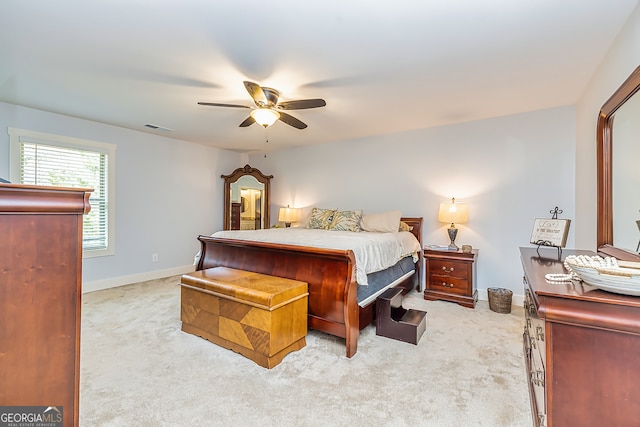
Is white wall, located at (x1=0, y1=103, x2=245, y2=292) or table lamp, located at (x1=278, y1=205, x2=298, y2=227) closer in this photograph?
white wall, located at (x1=0, y1=103, x2=245, y2=292)

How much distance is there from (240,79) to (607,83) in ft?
9.54

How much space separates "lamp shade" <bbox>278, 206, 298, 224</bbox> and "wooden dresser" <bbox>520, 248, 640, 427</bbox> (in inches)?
174

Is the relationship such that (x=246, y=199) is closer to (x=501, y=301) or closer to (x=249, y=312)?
(x=249, y=312)

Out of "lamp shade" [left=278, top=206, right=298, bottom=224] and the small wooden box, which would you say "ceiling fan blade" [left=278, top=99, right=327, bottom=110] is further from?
"lamp shade" [left=278, top=206, right=298, bottom=224]

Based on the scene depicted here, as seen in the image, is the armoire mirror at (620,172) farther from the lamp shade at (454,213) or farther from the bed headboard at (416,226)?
the bed headboard at (416,226)

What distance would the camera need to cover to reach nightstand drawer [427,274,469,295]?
3.47 m

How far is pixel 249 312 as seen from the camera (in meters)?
2.14

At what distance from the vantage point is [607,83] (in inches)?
84.3

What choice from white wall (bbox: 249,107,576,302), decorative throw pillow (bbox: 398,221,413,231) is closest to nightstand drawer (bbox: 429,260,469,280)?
white wall (bbox: 249,107,576,302)

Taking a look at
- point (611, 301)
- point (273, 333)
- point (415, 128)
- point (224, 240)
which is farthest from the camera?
point (415, 128)

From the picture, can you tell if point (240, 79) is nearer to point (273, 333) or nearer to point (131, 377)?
point (273, 333)

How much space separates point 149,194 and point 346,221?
10.4 ft

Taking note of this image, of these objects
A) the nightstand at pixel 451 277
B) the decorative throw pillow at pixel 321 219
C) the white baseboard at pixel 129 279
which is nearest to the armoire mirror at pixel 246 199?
the white baseboard at pixel 129 279

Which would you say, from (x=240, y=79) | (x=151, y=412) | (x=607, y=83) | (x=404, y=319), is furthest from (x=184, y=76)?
(x=607, y=83)
